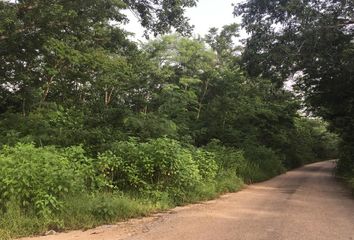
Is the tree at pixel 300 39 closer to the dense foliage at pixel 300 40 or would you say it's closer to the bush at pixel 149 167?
the dense foliage at pixel 300 40

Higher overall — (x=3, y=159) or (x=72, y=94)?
(x=72, y=94)

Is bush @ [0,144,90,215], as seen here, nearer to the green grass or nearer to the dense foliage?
the green grass

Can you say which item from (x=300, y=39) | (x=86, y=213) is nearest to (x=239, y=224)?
(x=86, y=213)

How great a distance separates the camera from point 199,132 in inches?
952

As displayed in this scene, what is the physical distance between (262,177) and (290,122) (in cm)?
1398

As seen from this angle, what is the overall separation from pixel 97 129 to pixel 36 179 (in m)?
6.56

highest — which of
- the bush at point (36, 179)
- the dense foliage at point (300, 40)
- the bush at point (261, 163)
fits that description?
the dense foliage at point (300, 40)

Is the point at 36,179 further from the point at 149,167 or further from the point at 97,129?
the point at 97,129

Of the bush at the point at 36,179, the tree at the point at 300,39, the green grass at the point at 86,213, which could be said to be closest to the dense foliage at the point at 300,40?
the tree at the point at 300,39

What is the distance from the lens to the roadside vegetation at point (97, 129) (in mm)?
8836

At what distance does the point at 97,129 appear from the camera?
1514cm

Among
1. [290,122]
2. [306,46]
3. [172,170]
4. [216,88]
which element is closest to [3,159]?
[172,170]

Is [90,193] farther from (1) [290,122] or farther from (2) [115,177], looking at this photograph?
(1) [290,122]

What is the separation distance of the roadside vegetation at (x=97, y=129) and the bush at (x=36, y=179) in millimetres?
23
